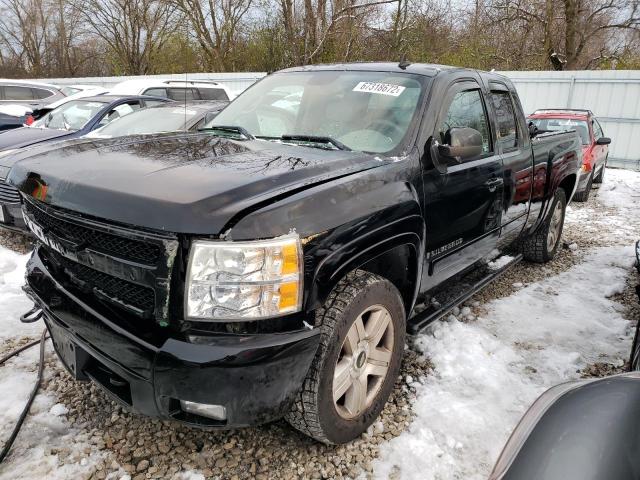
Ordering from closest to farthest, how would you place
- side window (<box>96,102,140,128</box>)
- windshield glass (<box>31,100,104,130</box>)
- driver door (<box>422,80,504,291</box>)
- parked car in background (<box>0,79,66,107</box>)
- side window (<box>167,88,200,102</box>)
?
driver door (<box>422,80,504,291</box>), side window (<box>96,102,140,128</box>), windshield glass (<box>31,100,104,130</box>), side window (<box>167,88,200,102</box>), parked car in background (<box>0,79,66,107</box>)

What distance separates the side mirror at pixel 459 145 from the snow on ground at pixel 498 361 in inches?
54.6

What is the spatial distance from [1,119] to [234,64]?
1406cm

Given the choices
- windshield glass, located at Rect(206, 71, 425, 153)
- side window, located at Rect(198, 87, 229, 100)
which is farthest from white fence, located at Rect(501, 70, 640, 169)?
windshield glass, located at Rect(206, 71, 425, 153)

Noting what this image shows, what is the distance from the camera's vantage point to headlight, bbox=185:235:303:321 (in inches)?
69.4

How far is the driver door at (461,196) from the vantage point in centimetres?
279

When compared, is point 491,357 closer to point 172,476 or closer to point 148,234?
point 172,476

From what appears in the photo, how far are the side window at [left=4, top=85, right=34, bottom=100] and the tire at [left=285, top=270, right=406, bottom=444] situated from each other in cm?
1431

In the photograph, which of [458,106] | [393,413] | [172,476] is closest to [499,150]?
[458,106]

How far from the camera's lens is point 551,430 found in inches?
50.8

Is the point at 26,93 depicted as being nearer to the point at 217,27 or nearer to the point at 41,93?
the point at 41,93

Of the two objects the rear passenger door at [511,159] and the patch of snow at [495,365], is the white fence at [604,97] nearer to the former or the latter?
the patch of snow at [495,365]

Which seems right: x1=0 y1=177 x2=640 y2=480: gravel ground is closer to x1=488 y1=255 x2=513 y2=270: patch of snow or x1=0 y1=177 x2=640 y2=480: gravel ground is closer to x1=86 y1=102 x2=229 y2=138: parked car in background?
x1=488 y1=255 x2=513 y2=270: patch of snow

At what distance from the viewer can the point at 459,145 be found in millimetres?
2711

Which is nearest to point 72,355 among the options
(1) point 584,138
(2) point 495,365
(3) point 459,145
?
(3) point 459,145
